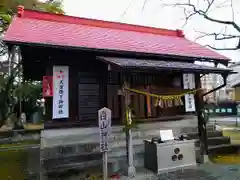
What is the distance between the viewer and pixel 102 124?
556 cm

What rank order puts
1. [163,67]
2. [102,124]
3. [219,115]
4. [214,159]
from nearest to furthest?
[102,124], [163,67], [214,159], [219,115]

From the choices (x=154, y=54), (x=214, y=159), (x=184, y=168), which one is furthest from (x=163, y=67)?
(x=214, y=159)

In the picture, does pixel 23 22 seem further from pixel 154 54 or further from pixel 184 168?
pixel 184 168

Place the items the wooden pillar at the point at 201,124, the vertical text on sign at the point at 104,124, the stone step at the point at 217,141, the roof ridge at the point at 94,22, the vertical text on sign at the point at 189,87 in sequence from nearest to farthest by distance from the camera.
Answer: the vertical text on sign at the point at 104,124 < the wooden pillar at the point at 201,124 < the vertical text on sign at the point at 189,87 < the roof ridge at the point at 94,22 < the stone step at the point at 217,141

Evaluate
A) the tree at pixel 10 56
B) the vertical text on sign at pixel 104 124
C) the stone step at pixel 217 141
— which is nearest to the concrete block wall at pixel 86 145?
the vertical text on sign at pixel 104 124

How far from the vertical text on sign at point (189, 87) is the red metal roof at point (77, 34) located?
88 centimetres

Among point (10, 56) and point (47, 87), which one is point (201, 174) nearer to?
point (47, 87)

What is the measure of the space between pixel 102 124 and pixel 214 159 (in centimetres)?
563

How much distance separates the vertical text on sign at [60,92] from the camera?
21.6ft

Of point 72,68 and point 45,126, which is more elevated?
point 72,68

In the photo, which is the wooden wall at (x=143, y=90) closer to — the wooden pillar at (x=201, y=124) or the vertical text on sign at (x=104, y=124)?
the wooden pillar at (x=201, y=124)

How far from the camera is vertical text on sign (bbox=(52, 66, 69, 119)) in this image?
259 inches

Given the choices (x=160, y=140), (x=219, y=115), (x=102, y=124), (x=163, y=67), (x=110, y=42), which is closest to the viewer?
(x=102, y=124)

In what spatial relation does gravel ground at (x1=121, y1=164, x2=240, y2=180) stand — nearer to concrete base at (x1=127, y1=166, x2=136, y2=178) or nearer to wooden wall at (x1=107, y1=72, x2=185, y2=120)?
concrete base at (x1=127, y1=166, x2=136, y2=178)
